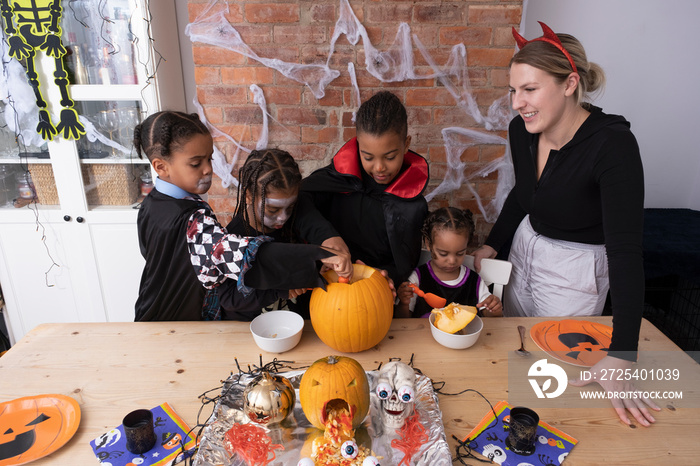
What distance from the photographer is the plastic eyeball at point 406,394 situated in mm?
872

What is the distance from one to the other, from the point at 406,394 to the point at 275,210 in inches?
27.3

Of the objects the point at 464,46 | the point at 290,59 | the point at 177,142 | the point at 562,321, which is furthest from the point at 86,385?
the point at 464,46

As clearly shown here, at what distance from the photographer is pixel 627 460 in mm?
870

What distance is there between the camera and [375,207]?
1.64 meters

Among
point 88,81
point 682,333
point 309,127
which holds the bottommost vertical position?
point 682,333

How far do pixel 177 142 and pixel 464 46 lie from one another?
4.90ft

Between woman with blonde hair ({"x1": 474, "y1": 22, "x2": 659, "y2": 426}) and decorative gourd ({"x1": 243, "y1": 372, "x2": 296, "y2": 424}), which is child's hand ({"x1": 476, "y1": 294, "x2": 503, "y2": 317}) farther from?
decorative gourd ({"x1": 243, "y1": 372, "x2": 296, "y2": 424})

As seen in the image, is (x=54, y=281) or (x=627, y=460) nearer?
(x=627, y=460)

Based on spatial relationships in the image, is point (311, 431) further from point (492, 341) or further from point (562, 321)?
point (562, 321)

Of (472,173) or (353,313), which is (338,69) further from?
(353,313)

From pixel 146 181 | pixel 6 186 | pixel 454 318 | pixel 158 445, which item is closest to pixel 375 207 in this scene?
pixel 454 318

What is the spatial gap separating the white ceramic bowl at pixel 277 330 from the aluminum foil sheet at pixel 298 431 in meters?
0.13

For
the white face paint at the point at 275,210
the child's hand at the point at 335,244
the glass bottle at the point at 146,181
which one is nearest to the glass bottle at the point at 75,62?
the glass bottle at the point at 146,181

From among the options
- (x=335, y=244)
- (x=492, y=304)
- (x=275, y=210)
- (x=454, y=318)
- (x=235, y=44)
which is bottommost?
(x=492, y=304)
